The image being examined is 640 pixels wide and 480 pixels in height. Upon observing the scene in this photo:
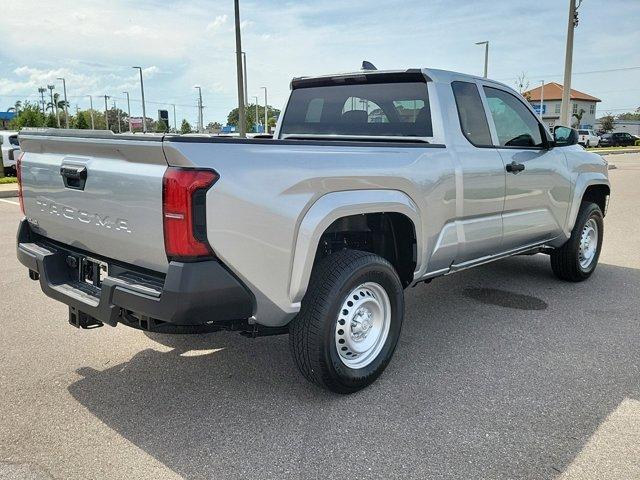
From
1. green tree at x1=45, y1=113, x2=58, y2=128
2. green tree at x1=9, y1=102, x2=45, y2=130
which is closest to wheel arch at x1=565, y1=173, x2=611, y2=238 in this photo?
green tree at x1=9, y1=102, x2=45, y2=130

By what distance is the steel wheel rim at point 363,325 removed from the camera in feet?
11.1

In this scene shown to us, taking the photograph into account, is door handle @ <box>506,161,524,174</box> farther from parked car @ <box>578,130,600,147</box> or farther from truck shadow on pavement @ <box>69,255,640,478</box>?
parked car @ <box>578,130,600,147</box>

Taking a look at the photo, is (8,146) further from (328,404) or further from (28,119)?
(28,119)

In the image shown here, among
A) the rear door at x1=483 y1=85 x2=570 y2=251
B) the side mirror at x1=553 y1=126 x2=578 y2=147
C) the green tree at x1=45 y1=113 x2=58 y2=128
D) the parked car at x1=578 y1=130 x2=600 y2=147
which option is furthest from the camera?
the green tree at x1=45 y1=113 x2=58 y2=128

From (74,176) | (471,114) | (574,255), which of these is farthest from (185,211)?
(574,255)

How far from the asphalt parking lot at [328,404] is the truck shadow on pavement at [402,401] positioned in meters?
0.01

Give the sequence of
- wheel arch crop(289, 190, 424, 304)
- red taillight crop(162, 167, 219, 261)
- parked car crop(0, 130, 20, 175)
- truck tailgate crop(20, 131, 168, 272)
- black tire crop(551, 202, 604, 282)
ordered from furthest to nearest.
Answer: parked car crop(0, 130, 20, 175) → black tire crop(551, 202, 604, 282) → wheel arch crop(289, 190, 424, 304) → truck tailgate crop(20, 131, 168, 272) → red taillight crop(162, 167, 219, 261)

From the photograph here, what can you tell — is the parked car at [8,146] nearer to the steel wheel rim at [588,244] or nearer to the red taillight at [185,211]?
the steel wheel rim at [588,244]

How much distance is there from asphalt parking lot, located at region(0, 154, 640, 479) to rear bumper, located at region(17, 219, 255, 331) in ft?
2.04

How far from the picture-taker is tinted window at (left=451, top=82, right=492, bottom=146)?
4293 millimetres

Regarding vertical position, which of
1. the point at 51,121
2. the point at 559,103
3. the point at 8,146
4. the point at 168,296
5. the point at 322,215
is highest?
the point at 559,103

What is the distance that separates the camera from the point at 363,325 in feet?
11.5

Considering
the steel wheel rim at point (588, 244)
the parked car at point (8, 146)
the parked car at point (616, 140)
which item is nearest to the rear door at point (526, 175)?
the steel wheel rim at point (588, 244)

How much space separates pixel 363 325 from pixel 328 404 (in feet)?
1.72
